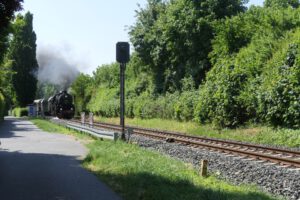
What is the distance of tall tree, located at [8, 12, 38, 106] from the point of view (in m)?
74.0

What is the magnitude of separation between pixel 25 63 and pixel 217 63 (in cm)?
5067

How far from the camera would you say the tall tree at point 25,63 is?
7397cm

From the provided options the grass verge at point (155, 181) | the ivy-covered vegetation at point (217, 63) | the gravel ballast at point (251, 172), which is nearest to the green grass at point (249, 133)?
the ivy-covered vegetation at point (217, 63)

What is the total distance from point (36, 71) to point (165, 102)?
1782 inches

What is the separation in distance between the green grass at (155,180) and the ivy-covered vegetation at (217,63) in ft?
30.2

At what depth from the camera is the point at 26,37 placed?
76812 millimetres

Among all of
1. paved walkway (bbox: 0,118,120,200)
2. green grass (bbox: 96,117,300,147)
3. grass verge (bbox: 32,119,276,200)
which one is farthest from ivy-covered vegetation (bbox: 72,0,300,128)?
paved walkway (bbox: 0,118,120,200)

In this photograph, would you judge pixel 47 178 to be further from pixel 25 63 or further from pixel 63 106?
pixel 25 63

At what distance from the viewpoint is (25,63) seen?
2953 inches

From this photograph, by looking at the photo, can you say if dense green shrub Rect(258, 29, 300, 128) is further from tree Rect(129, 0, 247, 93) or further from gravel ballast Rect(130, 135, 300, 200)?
tree Rect(129, 0, 247, 93)

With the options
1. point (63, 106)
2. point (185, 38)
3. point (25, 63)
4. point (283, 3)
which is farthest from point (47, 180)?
point (25, 63)

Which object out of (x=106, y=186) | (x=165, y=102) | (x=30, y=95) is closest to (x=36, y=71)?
(x=30, y=95)

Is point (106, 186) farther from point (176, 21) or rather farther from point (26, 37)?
point (26, 37)

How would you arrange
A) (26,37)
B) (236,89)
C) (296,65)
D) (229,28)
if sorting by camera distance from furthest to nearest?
1. (26,37)
2. (229,28)
3. (236,89)
4. (296,65)
